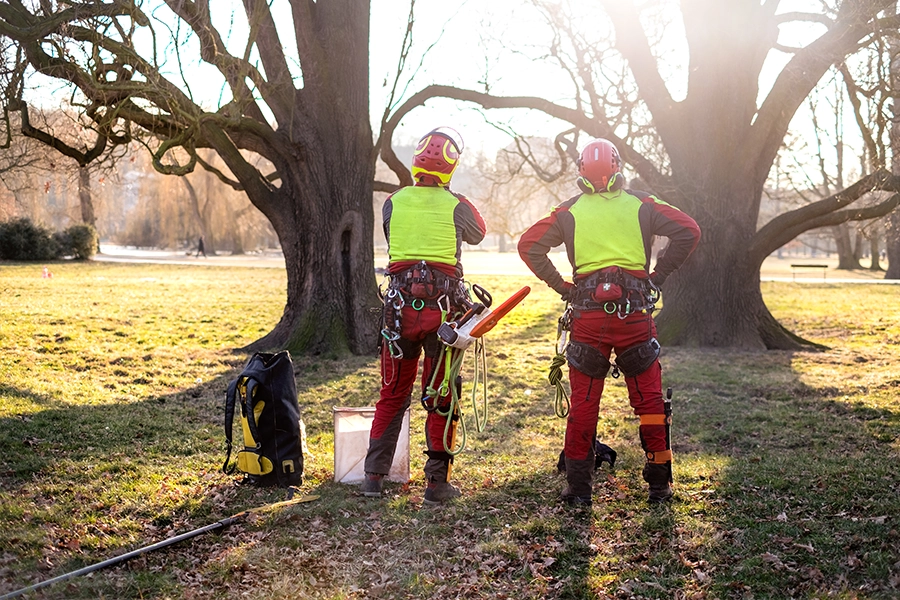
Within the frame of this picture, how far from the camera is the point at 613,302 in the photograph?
17.5 ft

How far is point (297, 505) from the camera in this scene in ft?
17.8

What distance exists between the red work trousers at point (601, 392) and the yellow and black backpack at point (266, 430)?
199 cm

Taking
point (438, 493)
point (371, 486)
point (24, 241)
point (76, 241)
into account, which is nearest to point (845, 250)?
point (76, 241)

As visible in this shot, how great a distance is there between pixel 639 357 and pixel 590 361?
1.05 ft

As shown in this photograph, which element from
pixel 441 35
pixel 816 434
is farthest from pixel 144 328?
pixel 816 434

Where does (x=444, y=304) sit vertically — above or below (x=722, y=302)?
above

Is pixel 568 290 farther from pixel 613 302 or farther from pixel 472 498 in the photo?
pixel 472 498

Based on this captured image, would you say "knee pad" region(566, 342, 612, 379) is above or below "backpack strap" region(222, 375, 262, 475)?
above

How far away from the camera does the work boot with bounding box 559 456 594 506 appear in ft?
18.0

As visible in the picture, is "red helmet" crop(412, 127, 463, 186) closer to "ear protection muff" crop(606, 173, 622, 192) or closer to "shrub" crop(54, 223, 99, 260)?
"ear protection muff" crop(606, 173, 622, 192)

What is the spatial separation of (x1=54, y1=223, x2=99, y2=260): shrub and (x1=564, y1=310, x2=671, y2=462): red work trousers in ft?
120

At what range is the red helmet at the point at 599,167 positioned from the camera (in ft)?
17.8

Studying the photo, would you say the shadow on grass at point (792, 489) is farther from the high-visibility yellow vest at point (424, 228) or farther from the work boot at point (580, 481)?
the high-visibility yellow vest at point (424, 228)

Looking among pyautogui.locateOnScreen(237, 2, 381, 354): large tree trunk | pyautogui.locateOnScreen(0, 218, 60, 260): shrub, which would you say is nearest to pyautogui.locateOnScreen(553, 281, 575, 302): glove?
pyautogui.locateOnScreen(237, 2, 381, 354): large tree trunk
